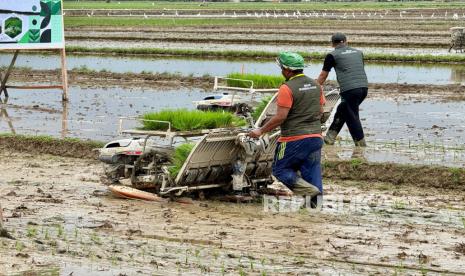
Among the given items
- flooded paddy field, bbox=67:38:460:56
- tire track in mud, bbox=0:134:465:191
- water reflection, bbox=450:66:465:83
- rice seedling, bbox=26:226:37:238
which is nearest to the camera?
rice seedling, bbox=26:226:37:238

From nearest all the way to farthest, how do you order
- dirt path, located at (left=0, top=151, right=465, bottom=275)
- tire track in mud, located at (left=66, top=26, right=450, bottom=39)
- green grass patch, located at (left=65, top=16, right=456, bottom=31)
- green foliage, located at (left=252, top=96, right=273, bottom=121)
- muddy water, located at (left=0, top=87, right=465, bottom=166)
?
dirt path, located at (left=0, top=151, right=465, bottom=275) → green foliage, located at (left=252, top=96, right=273, bottom=121) → muddy water, located at (left=0, top=87, right=465, bottom=166) → tire track in mud, located at (left=66, top=26, right=450, bottom=39) → green grass patch, located at (left=65, top=16, right=456, bottom=31)

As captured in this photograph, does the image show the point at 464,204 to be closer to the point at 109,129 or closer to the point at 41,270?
the point at 41,270

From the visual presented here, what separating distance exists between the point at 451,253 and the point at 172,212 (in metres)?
3.23

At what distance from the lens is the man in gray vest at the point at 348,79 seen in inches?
522

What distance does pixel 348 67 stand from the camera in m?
13.5

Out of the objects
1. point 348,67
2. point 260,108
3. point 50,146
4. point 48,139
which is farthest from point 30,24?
point 348,67

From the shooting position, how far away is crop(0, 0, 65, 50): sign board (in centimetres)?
2073

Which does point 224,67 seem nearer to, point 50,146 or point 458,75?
point 458,75

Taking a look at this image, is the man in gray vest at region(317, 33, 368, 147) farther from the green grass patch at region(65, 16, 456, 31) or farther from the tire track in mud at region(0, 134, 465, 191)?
the green grass patch at region(65, 16, 456, 31)

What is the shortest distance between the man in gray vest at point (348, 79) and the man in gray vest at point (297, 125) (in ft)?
9.70

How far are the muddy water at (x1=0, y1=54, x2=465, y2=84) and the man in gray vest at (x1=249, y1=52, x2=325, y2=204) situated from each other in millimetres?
13255

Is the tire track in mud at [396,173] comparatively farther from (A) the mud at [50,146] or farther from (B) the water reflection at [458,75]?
(B) the water reflection at [458,75]

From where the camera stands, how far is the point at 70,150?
14.8 metres

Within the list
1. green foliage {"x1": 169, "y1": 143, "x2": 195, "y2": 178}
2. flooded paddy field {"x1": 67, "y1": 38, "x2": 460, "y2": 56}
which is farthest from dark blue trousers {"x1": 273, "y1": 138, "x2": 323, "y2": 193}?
flooded paddy field {"x1": 67, "y1": 38, "x2": 460, "y2": 56}
